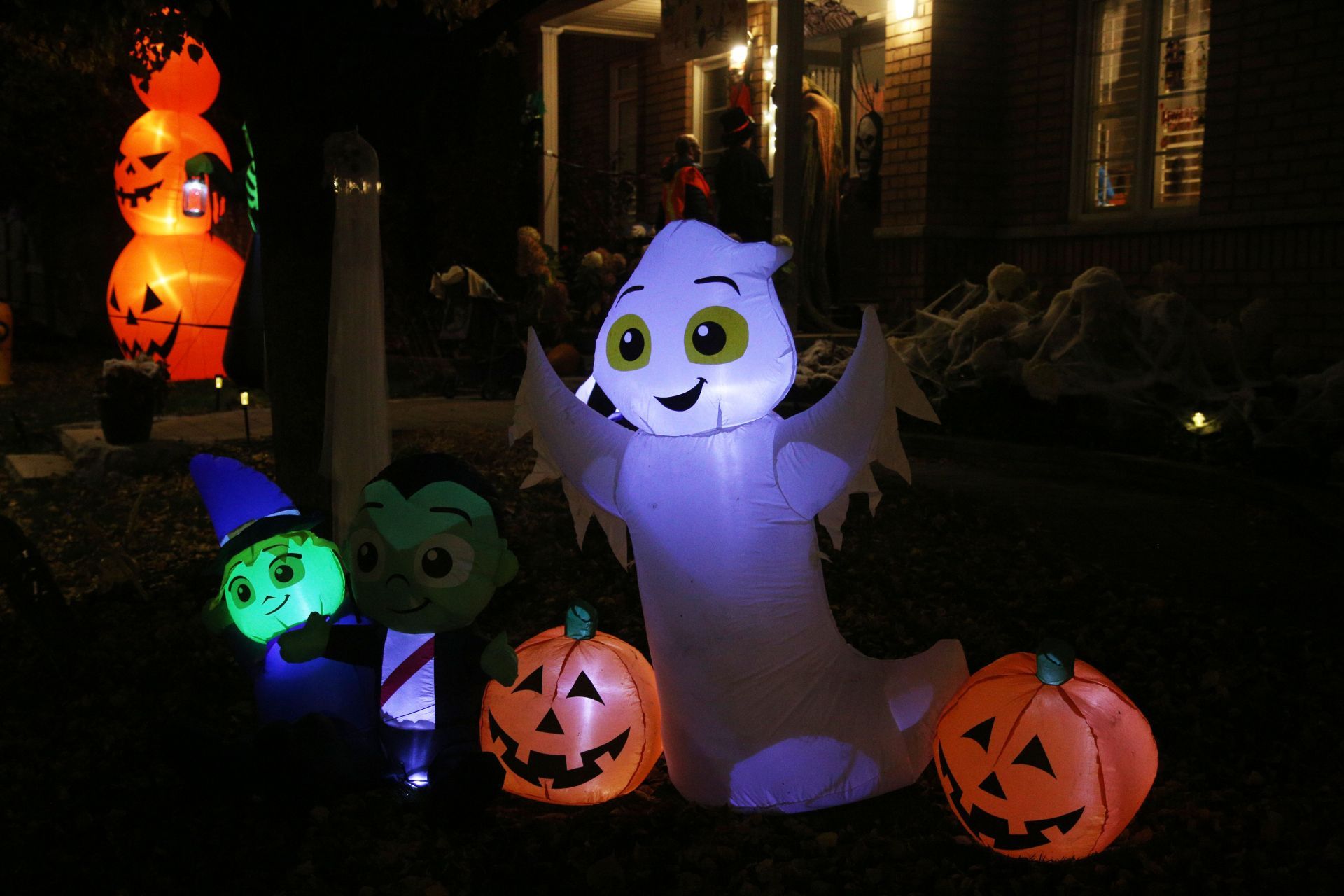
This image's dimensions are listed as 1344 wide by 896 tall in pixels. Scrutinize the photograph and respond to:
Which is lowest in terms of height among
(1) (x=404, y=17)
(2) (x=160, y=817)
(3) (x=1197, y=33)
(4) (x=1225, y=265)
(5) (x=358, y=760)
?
(2) (x=160, y=817)

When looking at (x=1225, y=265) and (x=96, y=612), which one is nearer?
(x=96, y=612)

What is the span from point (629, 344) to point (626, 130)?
1291 cm

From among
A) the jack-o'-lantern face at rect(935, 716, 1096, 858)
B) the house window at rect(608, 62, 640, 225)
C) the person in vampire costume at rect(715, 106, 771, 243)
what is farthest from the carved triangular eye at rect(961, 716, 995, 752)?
the house window at rect(608, 62, 640, 225)

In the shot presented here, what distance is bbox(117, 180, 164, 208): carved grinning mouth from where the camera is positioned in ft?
44.1

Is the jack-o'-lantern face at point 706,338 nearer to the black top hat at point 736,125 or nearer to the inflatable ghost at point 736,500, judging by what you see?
the inflatable ghost at point 736,500

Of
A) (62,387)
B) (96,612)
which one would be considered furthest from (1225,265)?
(62,387)

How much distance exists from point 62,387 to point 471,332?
7023 mm

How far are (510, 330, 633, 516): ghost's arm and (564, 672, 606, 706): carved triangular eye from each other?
46 centimetres

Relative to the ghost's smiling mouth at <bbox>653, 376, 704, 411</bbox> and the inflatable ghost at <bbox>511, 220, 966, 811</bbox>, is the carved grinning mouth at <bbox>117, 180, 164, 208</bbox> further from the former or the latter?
the ghost's smiling mouth at <bbox>653, 376, 704, 411</bbox>

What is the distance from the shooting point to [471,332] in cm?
1193

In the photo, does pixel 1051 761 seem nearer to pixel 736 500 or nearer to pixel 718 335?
pixel 736 500

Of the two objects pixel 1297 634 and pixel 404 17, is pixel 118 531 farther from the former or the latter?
pixel 1297 634

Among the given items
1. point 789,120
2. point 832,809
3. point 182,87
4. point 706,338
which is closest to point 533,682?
point 832,809

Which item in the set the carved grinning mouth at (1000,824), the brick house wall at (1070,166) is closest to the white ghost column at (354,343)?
the carved grinning mouth at (1000,824)
